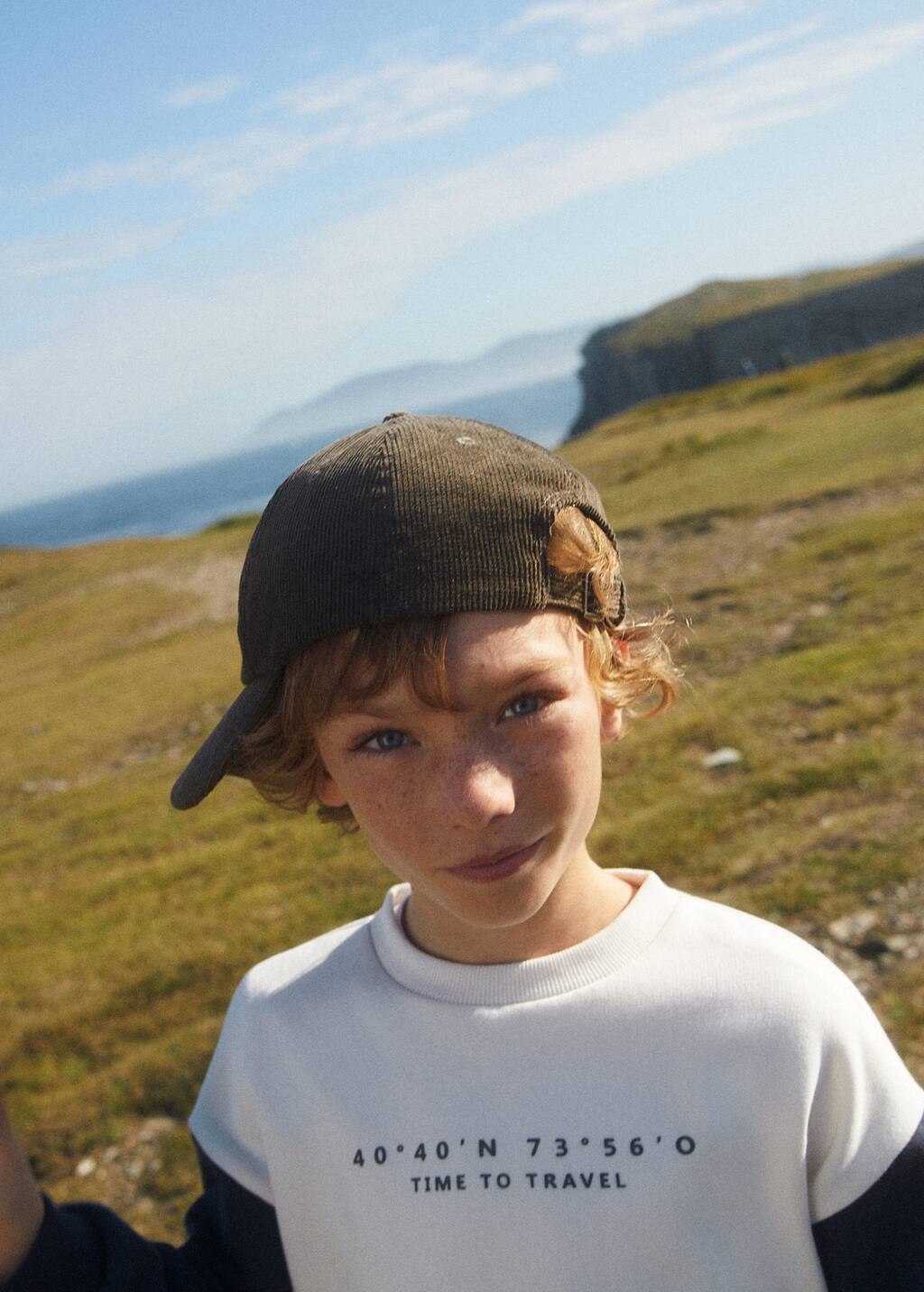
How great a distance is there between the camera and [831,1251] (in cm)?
171

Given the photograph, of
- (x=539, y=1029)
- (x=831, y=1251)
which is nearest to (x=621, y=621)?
(x=539, y=1029)

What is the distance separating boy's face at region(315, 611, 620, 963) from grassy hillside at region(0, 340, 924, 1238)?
120 inches

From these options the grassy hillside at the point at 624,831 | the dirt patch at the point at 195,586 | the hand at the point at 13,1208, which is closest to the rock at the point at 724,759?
the grassy hillside at the point at 624,831

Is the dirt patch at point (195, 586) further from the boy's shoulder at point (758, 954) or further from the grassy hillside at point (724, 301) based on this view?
the grassy hillside at point (724, 301)

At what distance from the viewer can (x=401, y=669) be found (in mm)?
1849

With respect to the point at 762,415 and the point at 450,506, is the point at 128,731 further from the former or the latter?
the point at 762,415

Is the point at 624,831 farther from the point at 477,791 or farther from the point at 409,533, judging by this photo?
the point at 409,533

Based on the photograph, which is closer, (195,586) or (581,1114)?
(581,1114)

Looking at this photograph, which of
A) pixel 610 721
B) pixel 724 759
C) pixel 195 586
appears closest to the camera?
pixel 610 721

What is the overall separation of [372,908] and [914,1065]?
11.3ft

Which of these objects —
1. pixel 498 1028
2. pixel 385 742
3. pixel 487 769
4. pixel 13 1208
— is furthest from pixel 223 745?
pixel 13 1208

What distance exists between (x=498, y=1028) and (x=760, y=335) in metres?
122

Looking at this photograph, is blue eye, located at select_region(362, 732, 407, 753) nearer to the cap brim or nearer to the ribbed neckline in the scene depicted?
the cap brim

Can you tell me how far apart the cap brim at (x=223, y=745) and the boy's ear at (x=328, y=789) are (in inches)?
8.4
